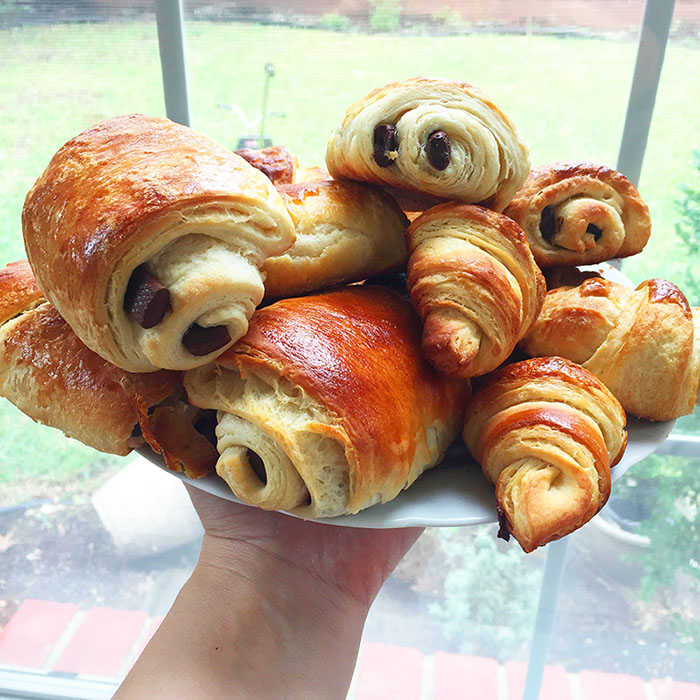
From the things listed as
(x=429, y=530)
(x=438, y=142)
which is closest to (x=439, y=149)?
(x=438, y=142)

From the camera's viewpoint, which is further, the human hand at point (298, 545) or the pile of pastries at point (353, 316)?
the human hand at point (298, 545)

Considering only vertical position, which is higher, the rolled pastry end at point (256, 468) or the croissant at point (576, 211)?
the croissant at point (576, 211)

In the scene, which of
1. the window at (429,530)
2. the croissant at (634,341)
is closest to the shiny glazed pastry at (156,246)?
the croissant at (634,341)

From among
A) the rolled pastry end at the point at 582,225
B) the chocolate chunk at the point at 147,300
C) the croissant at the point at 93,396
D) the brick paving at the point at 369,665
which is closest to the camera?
the chocolate chunk at the point at 147,300

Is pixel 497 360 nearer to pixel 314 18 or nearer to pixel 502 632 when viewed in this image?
pixel 314 18

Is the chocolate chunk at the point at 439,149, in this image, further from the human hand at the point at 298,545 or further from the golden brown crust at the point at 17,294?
the human hand at the point at 298,545

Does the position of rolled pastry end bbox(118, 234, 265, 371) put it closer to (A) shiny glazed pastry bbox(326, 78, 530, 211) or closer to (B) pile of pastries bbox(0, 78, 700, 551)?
(B) pile of pastries bbox(0, 78, 700, 551)

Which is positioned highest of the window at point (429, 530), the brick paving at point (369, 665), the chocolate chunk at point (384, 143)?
the chocolate chunk at point (384, 143)
